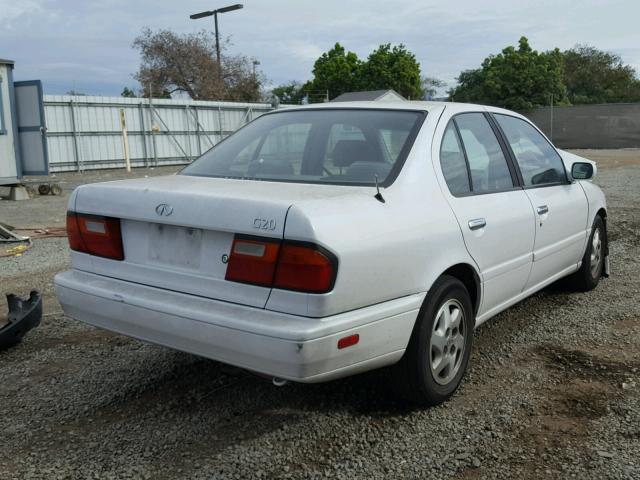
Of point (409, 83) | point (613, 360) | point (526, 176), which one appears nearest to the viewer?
point (613, 360)

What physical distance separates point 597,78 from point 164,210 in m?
67.7

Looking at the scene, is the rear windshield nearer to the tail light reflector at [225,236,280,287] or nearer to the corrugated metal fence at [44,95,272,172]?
the tail light reflector at [225,236,280,287]

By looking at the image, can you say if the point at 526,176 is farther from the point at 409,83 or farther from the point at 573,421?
the point at 409,83

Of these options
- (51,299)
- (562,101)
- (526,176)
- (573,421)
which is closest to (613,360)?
(573,421)

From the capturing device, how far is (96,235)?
3.29m

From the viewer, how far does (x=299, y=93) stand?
6719cm

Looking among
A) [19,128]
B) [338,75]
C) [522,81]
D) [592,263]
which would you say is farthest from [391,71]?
[592,263]

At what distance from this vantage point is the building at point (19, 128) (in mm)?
13555

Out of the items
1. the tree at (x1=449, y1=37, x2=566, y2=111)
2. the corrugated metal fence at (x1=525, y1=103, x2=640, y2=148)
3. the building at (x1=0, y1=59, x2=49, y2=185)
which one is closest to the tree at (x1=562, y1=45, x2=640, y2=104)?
the tree at (x1=449, y1=37, x2=566, y2=111)

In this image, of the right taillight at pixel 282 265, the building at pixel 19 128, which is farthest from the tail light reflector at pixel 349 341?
the building at pixel 19 128

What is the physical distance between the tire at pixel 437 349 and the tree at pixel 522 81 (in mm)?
43494

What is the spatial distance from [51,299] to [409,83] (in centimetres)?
5893

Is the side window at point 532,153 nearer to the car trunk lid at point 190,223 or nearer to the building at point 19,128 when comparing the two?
the car trunk lid at point 190,223

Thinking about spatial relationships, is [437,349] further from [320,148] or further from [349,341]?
[320,148]
